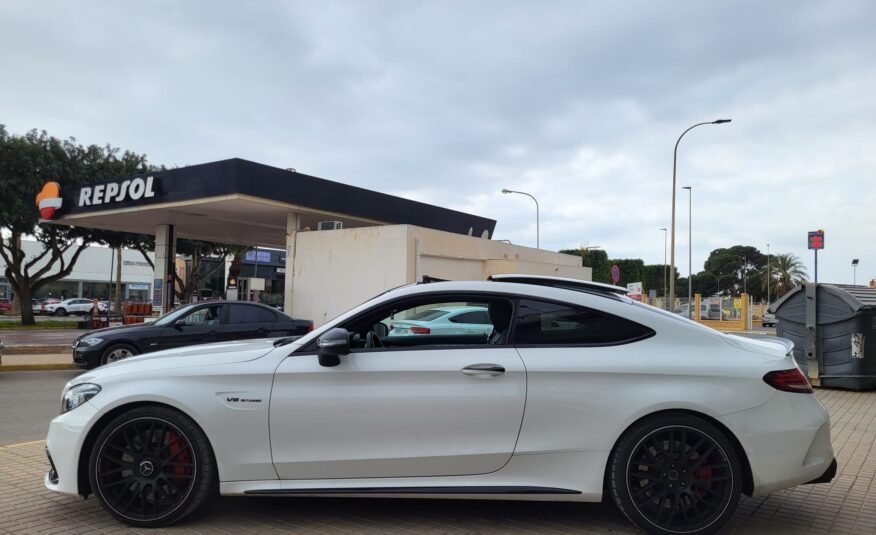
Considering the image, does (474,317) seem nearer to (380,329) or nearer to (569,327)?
(380,329)

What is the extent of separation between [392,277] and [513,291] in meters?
13.4

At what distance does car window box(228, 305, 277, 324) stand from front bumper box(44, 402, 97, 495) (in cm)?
817

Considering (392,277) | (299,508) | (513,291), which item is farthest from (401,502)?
(392,277)

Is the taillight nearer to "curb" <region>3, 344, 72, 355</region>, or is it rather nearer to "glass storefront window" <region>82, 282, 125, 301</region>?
"curb" <region>3, 344, 72, 355</region>

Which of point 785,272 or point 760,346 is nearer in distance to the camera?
point 760,346

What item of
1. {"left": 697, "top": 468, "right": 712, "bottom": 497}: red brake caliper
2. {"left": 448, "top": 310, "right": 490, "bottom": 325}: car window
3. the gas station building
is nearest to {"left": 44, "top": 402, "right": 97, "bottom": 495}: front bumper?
{"left": 448, "top": 310, "right": 490, "bottom": 325}: car window

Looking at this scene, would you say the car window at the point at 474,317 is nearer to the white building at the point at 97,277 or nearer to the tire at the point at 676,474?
the tire at the point at 676,474

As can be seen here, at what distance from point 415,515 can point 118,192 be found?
1819cm

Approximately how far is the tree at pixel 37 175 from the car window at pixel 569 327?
2654 cm

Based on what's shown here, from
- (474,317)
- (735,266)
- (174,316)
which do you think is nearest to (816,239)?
(474,317)

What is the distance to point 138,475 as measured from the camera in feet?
12.4

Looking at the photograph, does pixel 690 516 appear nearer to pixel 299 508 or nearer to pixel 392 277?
pixel 299 508

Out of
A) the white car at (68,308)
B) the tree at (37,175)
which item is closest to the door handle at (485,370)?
the tree at (37,175)

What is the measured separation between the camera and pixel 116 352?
1105 cm
